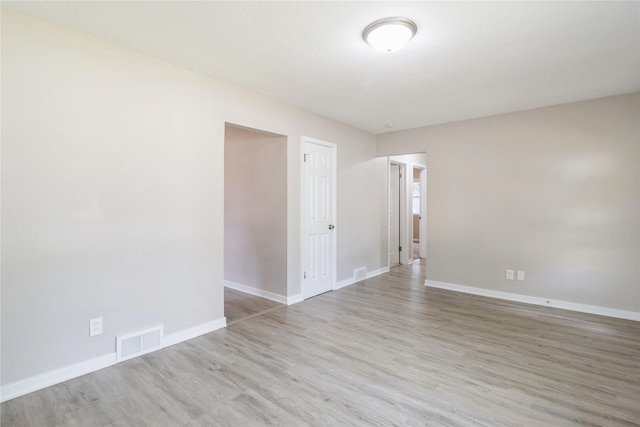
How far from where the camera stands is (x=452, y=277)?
4.62 meters

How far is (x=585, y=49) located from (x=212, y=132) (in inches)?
126

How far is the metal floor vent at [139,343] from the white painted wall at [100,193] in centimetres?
7

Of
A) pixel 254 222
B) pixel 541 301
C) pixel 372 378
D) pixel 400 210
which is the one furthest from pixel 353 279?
pixel 372 378

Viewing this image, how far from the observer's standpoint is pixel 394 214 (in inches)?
251

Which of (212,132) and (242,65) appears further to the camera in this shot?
(212,132)

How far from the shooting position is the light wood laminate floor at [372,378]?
185 cm

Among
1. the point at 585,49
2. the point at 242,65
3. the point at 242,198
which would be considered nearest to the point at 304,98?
the point at 242,65

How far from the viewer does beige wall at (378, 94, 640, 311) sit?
346cm

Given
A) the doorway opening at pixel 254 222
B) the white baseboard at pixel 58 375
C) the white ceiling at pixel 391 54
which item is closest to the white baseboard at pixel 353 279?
the doorway opening at pixel 254 222

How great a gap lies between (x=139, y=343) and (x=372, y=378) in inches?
74.1

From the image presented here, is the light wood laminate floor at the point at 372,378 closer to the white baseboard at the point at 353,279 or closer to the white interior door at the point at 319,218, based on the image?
the white interior door at the point at 319,218

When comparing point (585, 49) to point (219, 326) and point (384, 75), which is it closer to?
point (384, 75)

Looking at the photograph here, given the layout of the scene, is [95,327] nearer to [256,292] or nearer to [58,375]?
[58,375]

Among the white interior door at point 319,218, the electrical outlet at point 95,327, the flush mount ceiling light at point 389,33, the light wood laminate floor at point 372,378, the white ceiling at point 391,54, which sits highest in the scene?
the white ceiling at point 391,54
